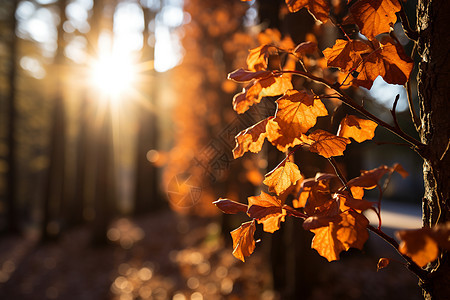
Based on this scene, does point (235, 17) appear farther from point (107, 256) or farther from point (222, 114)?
point (107, 256)

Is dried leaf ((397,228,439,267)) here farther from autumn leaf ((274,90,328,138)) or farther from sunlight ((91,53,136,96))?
sunlight ((91,53,136,96))

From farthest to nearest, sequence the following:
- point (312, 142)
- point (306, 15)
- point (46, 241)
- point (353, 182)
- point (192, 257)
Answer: point (46, 241) < point (192, 257) < point (306, 15) < point (312, 142) < point (353, 182)

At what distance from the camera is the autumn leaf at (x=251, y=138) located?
3.54ft

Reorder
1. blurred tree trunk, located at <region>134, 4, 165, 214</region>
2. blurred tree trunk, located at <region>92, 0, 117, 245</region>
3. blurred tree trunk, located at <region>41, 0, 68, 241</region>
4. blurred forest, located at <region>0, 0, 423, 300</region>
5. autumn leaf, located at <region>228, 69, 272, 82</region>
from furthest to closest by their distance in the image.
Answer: blurred tree trunk, located at <region>134, 4, 165, 214</region> → blurred tree trunk, located at <region>41, 0, 68, 241</region> → blurred tree trunk, located at <region>92, 0, 117, 245</region> → blurred forest, located at <region>0, 0, 423, 300</region> → autumn leaf, located at <region>228, 69, 272, 82</region>

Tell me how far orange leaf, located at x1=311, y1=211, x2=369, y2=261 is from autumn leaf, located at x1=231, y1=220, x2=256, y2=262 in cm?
22

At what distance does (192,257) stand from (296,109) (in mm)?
6971

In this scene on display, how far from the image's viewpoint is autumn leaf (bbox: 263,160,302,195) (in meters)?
1.13

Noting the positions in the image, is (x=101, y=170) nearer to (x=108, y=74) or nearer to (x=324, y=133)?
(x=108, y=74)

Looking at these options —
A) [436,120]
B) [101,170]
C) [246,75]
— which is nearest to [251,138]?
[246,75]

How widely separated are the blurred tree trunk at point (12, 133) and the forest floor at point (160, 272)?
1.14 meters

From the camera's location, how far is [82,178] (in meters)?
12.4

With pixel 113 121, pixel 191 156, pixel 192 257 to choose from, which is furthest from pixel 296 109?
pixel 113 121

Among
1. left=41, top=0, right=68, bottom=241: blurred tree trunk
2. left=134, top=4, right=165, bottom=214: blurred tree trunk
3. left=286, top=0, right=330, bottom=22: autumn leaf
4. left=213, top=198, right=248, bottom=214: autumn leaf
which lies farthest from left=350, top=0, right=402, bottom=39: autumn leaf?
left=134, top=4, right=165, bottom=214: blurred tree trunk

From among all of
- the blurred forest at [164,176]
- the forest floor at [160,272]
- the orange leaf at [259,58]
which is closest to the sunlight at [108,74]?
the blurred forest at [164,176]
